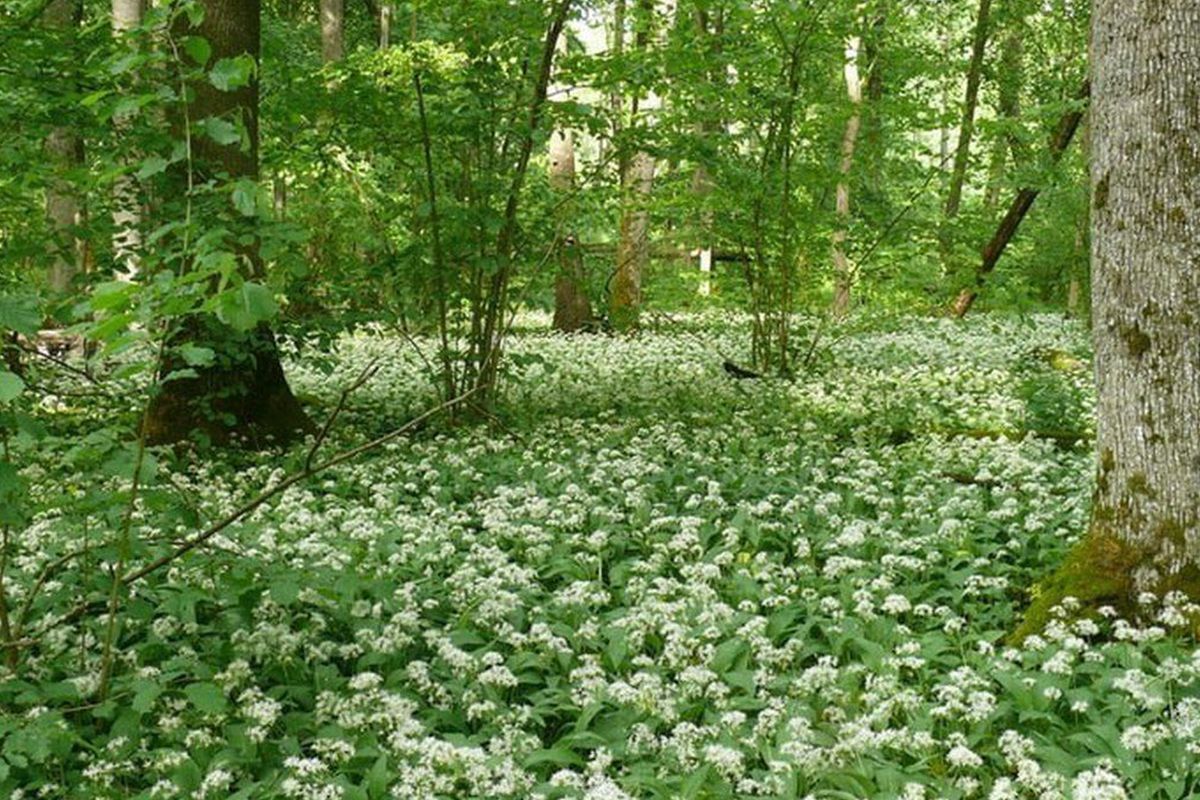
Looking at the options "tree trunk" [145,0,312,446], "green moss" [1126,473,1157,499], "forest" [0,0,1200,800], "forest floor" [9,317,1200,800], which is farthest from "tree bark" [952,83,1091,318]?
"green moss" [1126,473,1157,499]

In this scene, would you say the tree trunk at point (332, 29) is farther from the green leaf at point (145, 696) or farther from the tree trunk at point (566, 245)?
the green leaf at point (145, 696)

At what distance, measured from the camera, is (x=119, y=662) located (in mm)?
4316

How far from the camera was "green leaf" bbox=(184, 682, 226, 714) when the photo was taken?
360cm

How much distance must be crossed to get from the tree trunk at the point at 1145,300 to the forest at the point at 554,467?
0.01m

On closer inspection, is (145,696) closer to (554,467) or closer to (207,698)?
(207,698)

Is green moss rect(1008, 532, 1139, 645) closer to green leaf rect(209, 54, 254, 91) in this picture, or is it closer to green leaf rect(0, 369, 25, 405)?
green leaf rect(209, 54, 254, 91)

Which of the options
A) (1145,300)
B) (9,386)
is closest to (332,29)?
(1145,300)

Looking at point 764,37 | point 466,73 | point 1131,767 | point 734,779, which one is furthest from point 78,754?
point 764,37

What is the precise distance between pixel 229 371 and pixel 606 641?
4667 millimetres

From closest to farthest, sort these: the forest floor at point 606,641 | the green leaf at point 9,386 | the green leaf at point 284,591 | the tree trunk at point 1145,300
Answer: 1. the green leaf at point 9,386
2. the forest floor at point 606,641
3. the green leaf at point 284,591
4. the tree trunk at point 1145,300

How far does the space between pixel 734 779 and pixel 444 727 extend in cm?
115

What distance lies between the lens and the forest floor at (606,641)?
353 centimetres

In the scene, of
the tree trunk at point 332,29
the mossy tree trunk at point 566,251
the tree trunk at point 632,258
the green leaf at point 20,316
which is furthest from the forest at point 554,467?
the tree trunk at point 332,29

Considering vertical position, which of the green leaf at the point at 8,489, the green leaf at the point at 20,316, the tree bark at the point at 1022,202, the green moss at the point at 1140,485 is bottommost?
the green moss at the point at 1140,485
